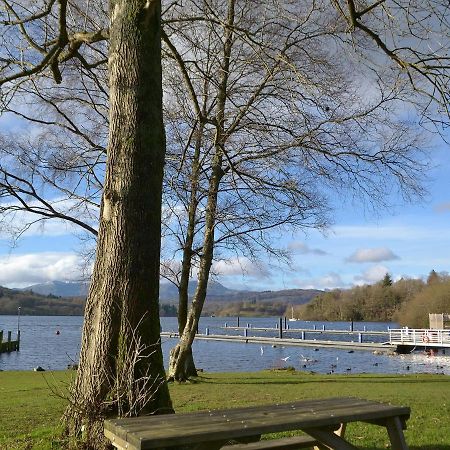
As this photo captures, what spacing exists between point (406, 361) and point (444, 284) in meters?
34.1

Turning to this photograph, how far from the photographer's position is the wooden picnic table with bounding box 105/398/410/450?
3295 millimetres

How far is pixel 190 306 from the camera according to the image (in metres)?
16.1

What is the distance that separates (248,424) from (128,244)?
2222 millimetres

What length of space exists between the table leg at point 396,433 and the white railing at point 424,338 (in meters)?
40.1

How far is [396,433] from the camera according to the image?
172 inches

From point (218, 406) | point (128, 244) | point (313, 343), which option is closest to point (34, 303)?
point (313, 343)

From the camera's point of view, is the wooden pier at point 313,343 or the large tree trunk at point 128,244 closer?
the large tree trunk at point 128,244

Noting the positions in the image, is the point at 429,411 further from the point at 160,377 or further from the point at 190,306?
the point at 190,306

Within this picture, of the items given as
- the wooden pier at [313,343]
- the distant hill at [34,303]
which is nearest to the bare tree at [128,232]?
the wooden pier at [313,343]

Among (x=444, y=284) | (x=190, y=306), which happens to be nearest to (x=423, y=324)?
(x=444, y=284)

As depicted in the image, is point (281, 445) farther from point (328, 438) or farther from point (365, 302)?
point (365, 302)

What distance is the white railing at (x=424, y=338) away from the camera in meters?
41.9

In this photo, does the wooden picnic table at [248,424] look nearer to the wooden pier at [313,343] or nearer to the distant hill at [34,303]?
the wooden pier at [313,343]

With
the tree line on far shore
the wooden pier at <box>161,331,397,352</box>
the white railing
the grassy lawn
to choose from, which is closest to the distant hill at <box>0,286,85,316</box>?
the tree line on far shore
